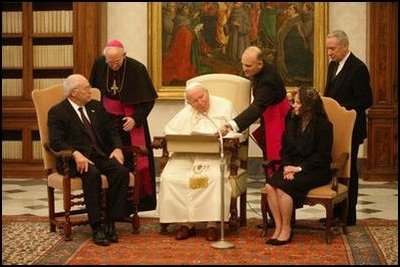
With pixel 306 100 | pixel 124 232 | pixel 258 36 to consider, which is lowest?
pixel 124 232

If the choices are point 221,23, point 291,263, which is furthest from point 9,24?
point 291,263

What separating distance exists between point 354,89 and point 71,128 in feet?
7.89

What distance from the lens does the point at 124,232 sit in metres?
6.46

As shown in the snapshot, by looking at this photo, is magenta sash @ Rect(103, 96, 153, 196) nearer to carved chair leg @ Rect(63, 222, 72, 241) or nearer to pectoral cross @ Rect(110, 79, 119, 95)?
pectoral cross @ Rect(110, 79, 119, 95)

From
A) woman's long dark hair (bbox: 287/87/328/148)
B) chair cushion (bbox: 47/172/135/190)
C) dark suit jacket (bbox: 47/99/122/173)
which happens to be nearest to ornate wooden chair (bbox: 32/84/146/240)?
chair cushion (bbox: 47/172/135/190)

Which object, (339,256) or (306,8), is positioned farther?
(306,8)

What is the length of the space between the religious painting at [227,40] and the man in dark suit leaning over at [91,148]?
3683 mm

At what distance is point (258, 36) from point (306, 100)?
409 cm

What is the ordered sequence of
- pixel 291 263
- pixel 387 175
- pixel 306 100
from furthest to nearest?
pixel 387 175 < pixel 306 100 < pixel 291 263

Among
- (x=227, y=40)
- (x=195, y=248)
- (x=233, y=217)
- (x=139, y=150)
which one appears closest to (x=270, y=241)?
(x=233, y=217)

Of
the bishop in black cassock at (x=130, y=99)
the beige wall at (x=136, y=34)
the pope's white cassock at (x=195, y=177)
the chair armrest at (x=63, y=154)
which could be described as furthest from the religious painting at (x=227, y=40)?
the chair armrest at (x=63, y=154)

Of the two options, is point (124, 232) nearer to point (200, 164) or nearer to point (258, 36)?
point (200, 164)

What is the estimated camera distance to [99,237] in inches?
233

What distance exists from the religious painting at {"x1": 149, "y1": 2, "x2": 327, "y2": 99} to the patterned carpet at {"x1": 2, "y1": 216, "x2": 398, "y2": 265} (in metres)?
3.63
